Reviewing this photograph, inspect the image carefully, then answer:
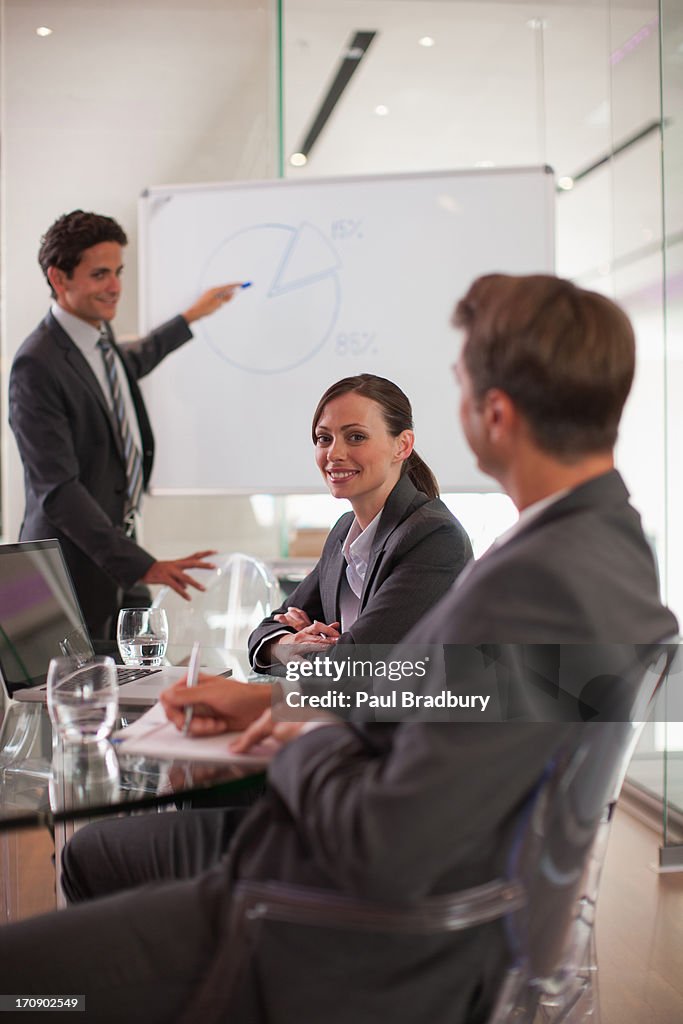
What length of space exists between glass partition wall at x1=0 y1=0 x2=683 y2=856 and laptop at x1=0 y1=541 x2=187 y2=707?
1.76 metres

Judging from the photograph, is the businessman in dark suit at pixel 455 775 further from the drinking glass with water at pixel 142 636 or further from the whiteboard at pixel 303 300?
the whiteboard at pixel 303 300

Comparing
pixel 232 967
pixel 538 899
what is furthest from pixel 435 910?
pixel 232 967

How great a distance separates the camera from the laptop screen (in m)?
1.76

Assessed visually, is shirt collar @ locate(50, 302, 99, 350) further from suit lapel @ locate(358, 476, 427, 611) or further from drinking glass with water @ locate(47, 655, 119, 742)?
drinking glass with water @ locate(47, 655, 119, 742)

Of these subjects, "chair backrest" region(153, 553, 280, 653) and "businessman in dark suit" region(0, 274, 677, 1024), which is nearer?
"businessman in dark suit" region(0, 274, 677, 1024)

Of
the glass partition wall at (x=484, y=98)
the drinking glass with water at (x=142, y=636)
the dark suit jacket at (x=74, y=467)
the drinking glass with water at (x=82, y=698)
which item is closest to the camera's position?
the drinking glass with water at (x=82, y=698)

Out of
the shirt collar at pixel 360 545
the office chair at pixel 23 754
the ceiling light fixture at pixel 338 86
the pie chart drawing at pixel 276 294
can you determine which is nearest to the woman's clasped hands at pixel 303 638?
the shirt collar at pixel 360 545

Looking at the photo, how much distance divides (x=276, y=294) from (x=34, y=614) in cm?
210

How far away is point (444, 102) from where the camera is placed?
4.27m

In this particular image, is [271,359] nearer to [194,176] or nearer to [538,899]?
[194,176]

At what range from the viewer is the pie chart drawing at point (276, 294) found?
11.9 ft

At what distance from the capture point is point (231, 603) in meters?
3.04

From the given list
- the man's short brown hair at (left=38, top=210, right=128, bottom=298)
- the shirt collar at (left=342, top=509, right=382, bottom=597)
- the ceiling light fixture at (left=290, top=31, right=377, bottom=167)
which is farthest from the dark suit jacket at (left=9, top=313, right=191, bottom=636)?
the ceiling light fixture at (left=290, top=31, right=377, bottom=167)

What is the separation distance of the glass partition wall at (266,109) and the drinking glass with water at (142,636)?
5.71 feet
